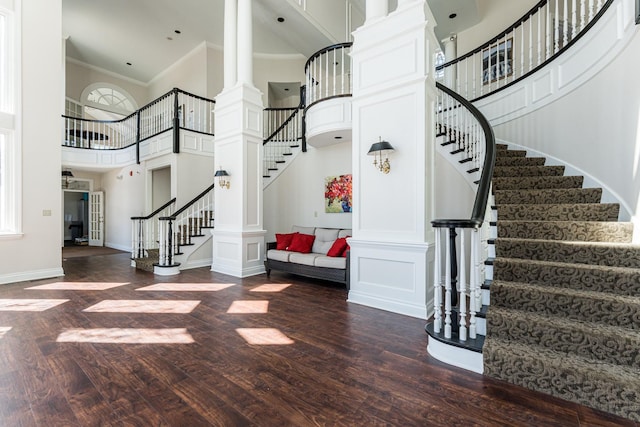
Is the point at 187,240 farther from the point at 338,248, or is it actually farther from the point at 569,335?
the point at 569,335

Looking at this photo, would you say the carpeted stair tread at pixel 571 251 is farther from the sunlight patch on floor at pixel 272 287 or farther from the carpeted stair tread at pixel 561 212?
the sunlight patch on floor at pixel 272 287

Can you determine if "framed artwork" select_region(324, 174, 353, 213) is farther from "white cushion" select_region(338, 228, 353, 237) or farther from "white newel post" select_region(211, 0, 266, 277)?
"white newel post" select_region(211, 0, 266, 277)

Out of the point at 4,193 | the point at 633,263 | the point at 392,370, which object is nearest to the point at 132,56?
the point at 4,193

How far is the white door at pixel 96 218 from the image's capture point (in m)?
11.2

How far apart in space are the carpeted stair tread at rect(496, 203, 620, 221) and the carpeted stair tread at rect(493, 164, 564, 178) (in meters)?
0.96

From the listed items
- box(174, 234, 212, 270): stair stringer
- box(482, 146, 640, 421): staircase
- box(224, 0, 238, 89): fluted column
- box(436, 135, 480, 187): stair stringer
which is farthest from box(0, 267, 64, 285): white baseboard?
box(436, 135, 480, 187): stair stringer

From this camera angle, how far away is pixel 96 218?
11.4 metres

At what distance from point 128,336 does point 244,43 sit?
511 cm

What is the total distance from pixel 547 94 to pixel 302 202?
4877mm

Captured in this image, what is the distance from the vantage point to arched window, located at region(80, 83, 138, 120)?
10.6 metres

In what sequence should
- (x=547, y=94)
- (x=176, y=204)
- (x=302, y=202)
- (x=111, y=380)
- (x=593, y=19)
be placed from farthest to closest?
(x=176, y=204), (x=302, y=202), (x=547, y=94), (x=593, y=19), (x=111, y=380)

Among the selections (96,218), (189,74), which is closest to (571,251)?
(189,74)

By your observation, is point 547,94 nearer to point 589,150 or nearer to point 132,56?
point 589,150

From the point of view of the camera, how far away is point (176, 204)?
25.3ft
